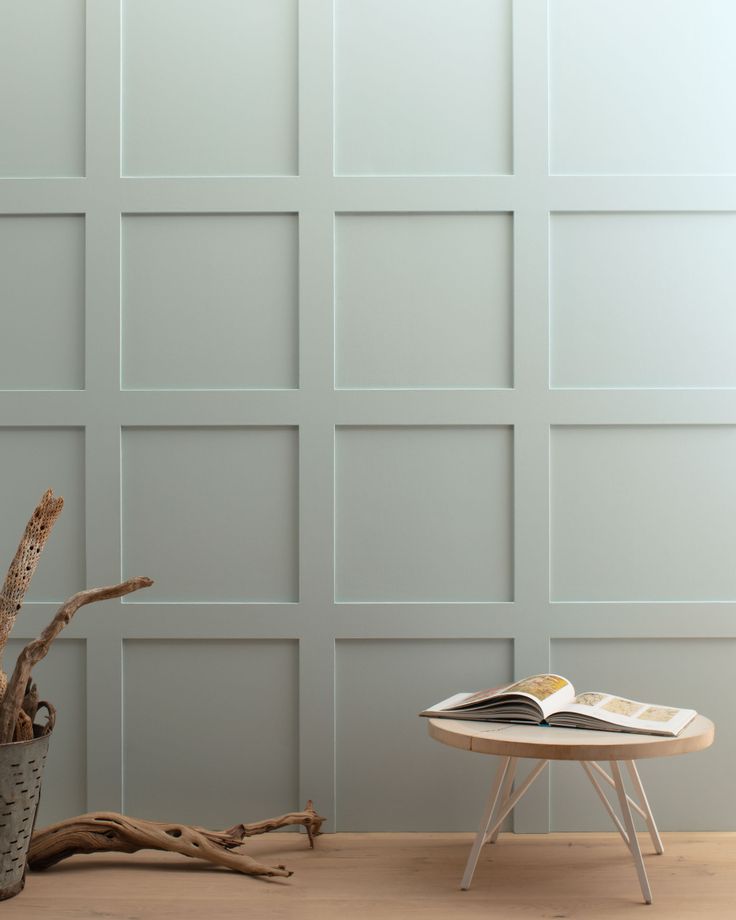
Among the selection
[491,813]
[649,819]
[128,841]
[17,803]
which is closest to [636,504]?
[649,819]

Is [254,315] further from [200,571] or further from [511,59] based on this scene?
[511,59]

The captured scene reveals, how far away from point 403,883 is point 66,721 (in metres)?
0.87

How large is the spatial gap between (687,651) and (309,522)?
941 millimetres

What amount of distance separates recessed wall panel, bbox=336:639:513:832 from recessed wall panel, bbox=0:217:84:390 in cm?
96

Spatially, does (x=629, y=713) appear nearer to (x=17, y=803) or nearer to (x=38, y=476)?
(x=17, y=803)

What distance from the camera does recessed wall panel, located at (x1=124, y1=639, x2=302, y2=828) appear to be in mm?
2127

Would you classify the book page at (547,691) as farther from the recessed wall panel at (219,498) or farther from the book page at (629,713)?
the recessed wall panel at (219,498)

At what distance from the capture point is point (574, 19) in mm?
2148

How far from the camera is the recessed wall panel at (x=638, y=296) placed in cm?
215

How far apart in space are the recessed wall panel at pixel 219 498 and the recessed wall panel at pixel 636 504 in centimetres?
64

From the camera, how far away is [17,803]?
1729 mm

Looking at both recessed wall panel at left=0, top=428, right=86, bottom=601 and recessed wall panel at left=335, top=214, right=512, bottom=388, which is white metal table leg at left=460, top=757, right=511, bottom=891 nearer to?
recessed wall panel at left=335, top=214, right=512, bottom=388

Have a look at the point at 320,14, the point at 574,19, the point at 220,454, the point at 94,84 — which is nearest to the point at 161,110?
the point at 94,84

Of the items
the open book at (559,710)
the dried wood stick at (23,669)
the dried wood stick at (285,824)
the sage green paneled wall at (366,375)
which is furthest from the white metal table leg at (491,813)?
the dried wood stick at (23,669)
